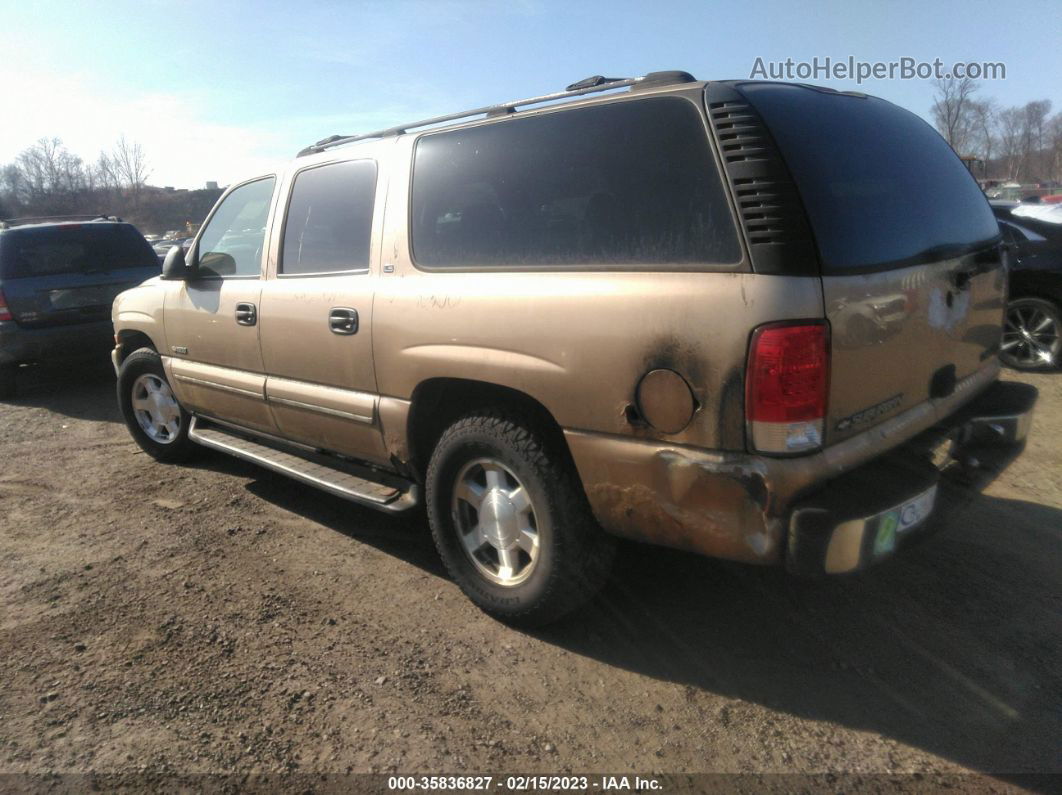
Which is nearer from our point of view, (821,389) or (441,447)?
(821,389)

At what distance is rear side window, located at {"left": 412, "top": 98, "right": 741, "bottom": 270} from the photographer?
2.51 meters

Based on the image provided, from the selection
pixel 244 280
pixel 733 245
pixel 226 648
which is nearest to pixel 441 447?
pixel 226 648

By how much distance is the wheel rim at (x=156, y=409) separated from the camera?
5379 millimetres

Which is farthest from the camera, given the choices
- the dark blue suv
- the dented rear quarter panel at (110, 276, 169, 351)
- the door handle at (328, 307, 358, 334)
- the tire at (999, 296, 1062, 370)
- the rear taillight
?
the dark blue suv

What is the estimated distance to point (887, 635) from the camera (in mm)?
3061

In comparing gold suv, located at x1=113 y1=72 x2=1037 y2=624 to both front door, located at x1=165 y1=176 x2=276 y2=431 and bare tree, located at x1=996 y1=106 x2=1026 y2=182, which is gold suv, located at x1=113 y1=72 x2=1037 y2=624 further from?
bare tree, located at x1=996 y1=106 x2=1026 y2=182

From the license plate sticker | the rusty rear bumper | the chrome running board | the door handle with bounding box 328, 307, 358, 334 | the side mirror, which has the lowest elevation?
the chrome running board

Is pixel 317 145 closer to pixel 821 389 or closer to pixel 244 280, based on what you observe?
pixel 244 280

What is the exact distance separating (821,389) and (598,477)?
792 mm

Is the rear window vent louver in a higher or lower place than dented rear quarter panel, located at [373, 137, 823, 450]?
higher

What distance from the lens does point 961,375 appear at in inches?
Answer: 122

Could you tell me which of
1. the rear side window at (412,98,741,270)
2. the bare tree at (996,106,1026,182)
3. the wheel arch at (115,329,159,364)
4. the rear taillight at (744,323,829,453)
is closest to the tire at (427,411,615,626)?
the rear side window at (412,98,741,270)

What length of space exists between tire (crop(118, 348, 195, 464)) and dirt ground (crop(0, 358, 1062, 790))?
112 centimetres

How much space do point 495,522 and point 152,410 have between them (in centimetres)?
348
